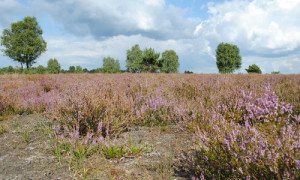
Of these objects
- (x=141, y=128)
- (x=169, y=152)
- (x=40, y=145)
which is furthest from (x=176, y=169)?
(x=40, y=145)

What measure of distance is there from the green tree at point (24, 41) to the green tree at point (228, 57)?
1662 inches

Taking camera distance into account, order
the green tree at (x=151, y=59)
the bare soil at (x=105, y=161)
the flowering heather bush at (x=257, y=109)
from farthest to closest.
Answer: the green tree at (x=151, y=59) → the flowering heather bush at (x=257, y=109) → the bare soil at (x=105, y=161)

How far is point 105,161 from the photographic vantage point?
2.67 meters

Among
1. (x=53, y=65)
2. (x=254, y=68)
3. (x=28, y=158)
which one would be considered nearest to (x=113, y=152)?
(x=28, y=158)

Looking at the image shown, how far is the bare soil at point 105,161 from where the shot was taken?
93.2 inches

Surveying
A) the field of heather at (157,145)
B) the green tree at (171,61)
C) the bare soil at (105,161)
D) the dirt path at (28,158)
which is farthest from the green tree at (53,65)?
the bare soil at (105,161)

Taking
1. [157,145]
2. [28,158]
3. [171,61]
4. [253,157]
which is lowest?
[28,158]

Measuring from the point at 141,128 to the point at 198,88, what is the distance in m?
2.44

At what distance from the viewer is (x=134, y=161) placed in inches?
105

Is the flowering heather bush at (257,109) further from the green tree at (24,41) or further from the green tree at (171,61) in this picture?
the green tree at (171,61)

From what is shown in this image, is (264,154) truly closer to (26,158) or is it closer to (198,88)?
(26,158)

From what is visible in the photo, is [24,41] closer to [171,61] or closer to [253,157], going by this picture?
[171,61]

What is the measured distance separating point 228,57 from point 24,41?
47.2 metres

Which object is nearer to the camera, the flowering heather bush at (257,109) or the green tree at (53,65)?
the flowering heather bush at (257,109)
